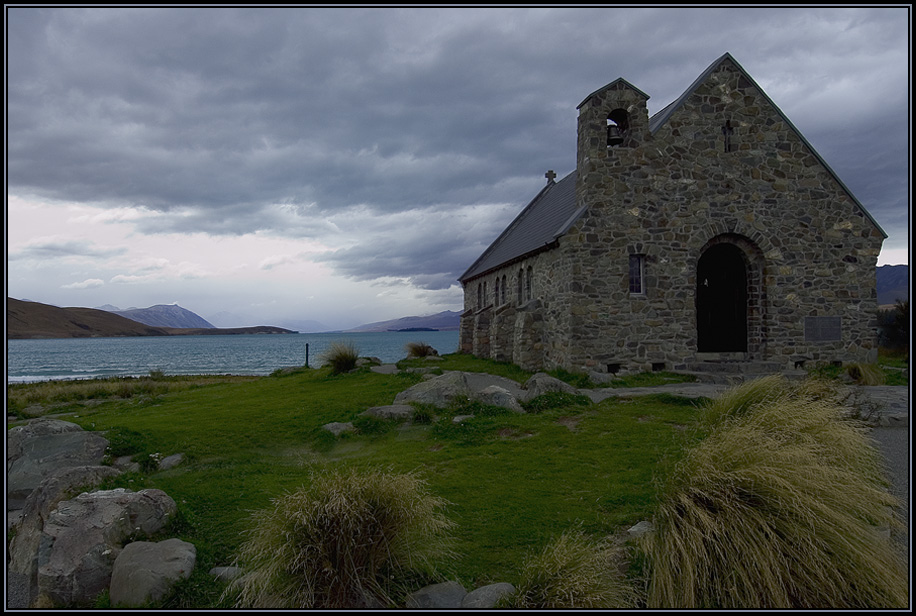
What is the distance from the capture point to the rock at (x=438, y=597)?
13.9 feet

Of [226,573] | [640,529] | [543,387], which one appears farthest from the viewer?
[543,387]

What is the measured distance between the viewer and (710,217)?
17578mm

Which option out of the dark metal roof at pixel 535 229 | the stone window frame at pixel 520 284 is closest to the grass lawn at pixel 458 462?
the dark metal roof at pixel 535 229

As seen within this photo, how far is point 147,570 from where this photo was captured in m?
4.49

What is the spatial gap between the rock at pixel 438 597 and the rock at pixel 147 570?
2031mm

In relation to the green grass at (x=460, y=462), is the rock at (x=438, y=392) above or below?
above

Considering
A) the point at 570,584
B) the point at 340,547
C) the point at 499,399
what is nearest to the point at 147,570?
the point at 340,547

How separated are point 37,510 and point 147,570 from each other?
7.52 feet

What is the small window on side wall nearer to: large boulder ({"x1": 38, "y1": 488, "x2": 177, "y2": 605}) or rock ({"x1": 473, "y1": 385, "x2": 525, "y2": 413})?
rock ({"x1": 473, "y1": 385, "x2": 525, "y2": 413})

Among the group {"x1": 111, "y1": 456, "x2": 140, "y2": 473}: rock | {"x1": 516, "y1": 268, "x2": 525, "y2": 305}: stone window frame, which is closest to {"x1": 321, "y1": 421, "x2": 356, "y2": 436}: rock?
{"x1": 111, "y1": 456, "x2": 140, "y2": 473}: rock

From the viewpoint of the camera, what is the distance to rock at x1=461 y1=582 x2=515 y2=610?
405cm

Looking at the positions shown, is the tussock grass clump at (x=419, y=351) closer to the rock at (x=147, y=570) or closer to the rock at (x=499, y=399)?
the rock at (x=499, y=399)

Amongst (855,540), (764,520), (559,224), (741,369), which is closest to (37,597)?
(764,520)

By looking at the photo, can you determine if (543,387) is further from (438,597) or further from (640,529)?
(438,597)
